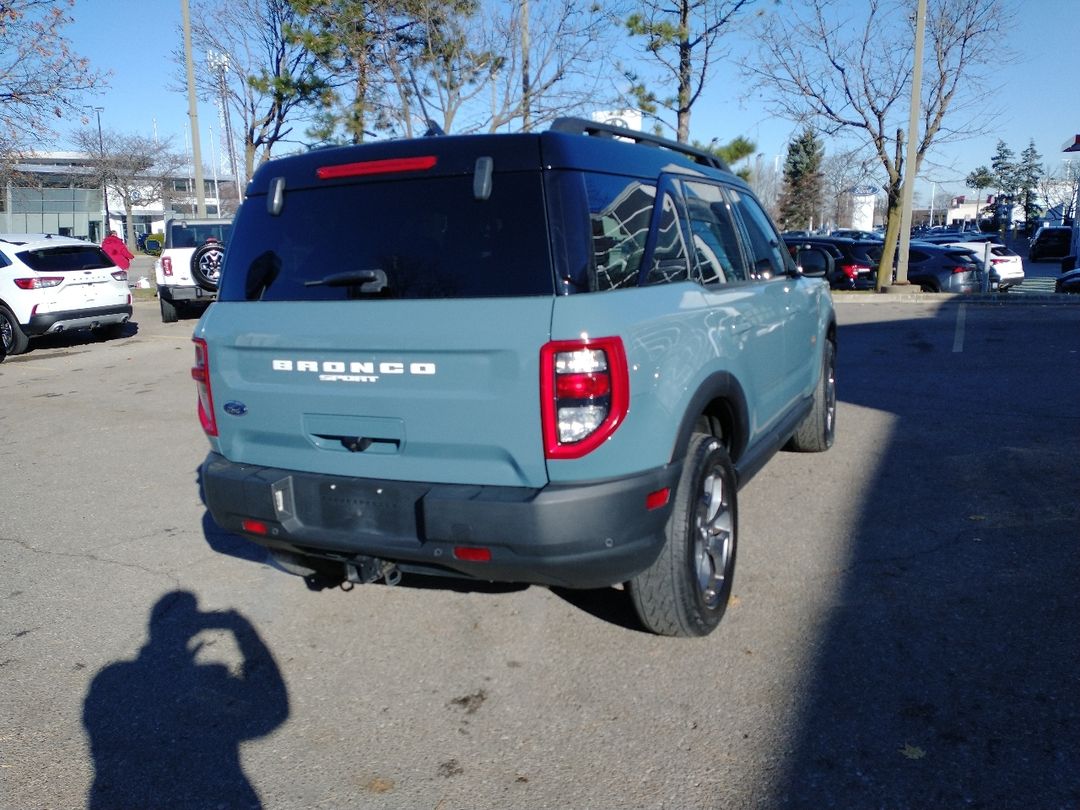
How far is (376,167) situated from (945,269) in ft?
62.0

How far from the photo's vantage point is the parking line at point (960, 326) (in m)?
11.5

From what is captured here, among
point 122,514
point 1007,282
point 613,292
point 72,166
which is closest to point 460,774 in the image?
point 613,292

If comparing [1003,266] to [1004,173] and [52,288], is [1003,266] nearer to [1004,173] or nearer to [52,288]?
[52,288]

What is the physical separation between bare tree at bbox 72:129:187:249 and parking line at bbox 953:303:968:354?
174ft

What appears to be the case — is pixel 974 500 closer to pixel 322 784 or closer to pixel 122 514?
pixel 322 784

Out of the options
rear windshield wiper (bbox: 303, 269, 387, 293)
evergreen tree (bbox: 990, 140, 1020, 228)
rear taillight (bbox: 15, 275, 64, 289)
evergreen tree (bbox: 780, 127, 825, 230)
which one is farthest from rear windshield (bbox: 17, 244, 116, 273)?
evergreen tree (bbox: 990, 140, 1020, 228)

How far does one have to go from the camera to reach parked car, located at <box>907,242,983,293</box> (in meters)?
19.4

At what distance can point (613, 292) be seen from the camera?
10.1ft

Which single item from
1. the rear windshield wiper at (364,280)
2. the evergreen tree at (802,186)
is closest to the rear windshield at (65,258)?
the rear windshield wiper at (364,280)

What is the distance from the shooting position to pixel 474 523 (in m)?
2.99

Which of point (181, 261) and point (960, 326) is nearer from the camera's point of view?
point (960, 326)

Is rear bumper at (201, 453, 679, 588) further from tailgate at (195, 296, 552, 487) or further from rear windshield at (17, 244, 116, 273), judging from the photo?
rear windshield at (17, 244, 116, 273)

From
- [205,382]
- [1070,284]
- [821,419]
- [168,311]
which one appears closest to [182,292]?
[168,311]

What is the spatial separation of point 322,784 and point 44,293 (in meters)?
12.2
